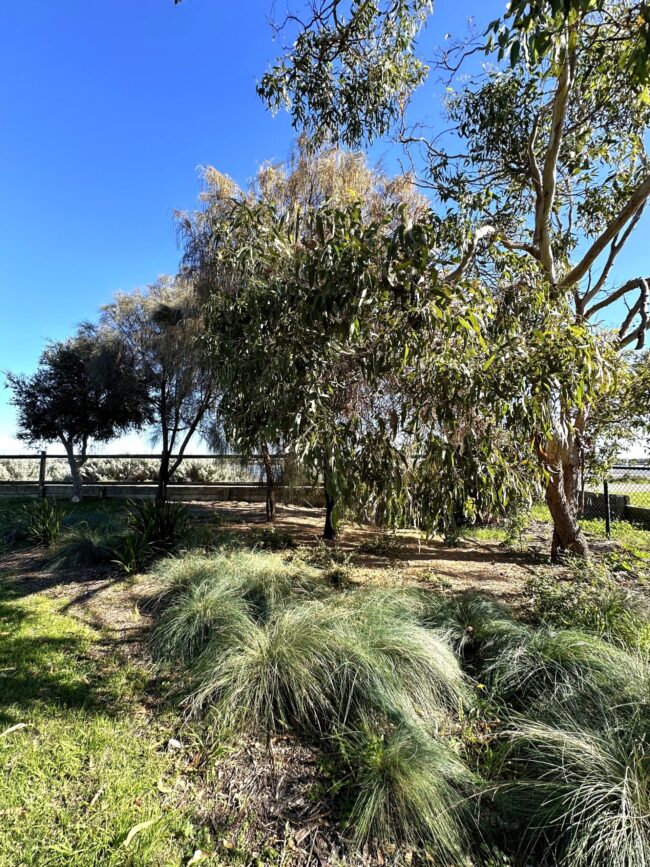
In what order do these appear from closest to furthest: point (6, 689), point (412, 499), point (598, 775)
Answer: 1. point (598, 775)
2. point (6, 689)
3. point (412, 499)

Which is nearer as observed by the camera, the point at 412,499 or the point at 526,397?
the point at 526,397

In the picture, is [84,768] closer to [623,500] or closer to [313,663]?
[313,663]

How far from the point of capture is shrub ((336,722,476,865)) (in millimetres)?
1882

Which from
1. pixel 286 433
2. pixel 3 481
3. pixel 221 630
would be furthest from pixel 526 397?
pixel 3 481

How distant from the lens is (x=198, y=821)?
1979 mm

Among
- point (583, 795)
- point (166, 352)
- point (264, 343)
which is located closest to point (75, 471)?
point (166, 352)

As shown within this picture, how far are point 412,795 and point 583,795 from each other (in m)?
0.70

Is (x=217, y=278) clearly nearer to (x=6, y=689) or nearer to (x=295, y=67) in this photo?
(x=295, y=67)

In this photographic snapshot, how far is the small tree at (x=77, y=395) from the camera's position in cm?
1196

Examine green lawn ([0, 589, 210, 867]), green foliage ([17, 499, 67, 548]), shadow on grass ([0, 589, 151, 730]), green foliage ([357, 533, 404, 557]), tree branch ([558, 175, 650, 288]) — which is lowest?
green lawn ([0, 589, 210, 867])

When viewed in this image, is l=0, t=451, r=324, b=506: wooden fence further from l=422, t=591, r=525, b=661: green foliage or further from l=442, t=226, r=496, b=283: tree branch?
l=442, t=226, r=496, b=283: tree branch

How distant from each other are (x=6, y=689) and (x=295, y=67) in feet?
20.4

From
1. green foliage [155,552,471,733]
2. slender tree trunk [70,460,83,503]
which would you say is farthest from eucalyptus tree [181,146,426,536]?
slender tree trunk [70,460,83,503]

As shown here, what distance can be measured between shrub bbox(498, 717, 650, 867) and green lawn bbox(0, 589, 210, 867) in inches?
56.3
